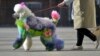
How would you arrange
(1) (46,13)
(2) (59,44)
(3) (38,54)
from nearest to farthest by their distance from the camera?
(3) (38,54), (2) (59,44), (1) (46,13)

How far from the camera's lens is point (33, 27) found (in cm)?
1045

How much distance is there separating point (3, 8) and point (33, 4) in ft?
6.59

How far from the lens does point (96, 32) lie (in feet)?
36.6

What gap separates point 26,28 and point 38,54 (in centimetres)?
75

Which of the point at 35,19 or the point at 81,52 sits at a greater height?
the point at 35,19

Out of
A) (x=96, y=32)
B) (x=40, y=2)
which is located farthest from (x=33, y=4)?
(x=96, y=32)

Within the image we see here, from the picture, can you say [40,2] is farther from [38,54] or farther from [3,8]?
[38,54]

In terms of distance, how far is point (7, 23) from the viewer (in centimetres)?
2812

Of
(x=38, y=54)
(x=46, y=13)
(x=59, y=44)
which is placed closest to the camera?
(x=38, y=54)

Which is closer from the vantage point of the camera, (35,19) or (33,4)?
(35,19)

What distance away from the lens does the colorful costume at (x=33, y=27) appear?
10352mm

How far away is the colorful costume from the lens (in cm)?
1035

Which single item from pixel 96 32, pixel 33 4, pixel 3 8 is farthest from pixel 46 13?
pixel 96 32

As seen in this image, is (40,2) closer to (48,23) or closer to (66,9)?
(66,9)
